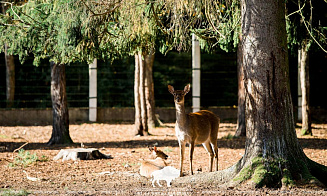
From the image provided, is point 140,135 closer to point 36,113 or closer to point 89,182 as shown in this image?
point 36,113

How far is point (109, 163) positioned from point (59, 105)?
3.28 meters

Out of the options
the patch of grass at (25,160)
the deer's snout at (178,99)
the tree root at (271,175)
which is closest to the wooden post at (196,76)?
the patch of grass at (25,160)

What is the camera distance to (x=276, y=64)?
21.3ft

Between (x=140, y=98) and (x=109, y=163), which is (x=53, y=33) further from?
(x=140, y=98)

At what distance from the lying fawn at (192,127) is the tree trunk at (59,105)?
4.80m

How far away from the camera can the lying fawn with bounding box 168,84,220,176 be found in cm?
759

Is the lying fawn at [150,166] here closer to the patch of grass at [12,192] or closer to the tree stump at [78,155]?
the patch of grass at [12,192]

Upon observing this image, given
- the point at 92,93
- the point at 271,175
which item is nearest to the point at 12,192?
the point at 271,175

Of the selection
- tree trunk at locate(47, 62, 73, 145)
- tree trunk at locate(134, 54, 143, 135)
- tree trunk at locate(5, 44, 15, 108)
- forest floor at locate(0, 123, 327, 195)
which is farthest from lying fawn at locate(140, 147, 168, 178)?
tree trunk at locate(5, 44, 15, 108)

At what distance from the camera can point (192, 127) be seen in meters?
7.71

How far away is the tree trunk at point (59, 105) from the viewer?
12.0 metres

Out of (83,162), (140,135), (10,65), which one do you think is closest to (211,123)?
(83,162)

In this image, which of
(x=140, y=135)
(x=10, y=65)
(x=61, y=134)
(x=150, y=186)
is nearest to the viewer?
(x=150, y=186)

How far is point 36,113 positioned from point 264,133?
12.7m
